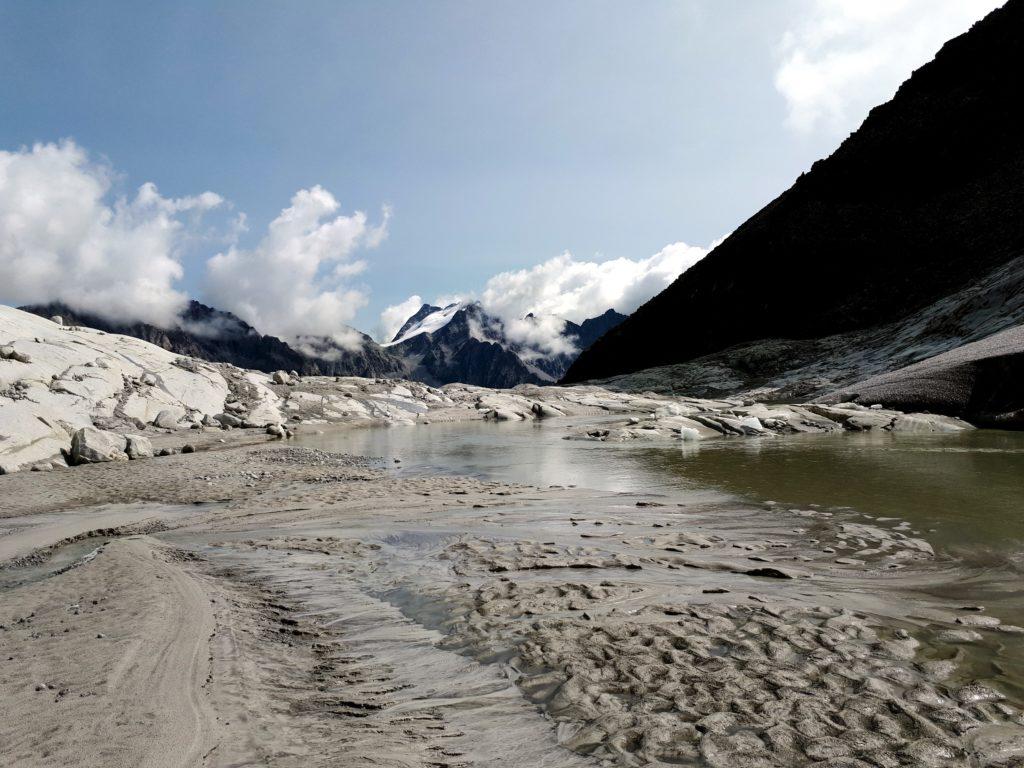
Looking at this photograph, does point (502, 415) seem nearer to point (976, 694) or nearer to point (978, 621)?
point (978, 621)

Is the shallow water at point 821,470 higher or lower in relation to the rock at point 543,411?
lower

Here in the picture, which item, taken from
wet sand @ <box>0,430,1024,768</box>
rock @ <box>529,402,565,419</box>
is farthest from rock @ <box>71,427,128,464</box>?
rock @ <box>529,402,565,419</box>

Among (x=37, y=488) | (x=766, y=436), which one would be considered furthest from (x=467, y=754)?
(x=766, y=436)

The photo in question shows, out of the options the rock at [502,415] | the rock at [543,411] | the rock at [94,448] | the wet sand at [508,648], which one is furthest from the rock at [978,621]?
the rock at [543,411]

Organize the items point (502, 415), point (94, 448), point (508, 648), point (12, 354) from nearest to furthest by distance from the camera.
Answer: point (508, 648)
point (94, 448)
point (12, 354)
point (502, 415)

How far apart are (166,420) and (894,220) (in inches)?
3816

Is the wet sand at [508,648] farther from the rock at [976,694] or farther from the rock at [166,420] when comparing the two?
the rock at [166,420]

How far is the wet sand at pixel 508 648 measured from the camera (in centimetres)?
385

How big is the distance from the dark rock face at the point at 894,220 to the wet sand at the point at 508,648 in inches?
2914

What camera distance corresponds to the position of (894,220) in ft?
269

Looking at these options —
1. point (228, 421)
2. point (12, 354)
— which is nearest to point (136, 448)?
point (12, 354)

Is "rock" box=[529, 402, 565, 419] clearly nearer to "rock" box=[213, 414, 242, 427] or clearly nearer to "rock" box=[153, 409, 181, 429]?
"rock" box=[213, 414, 242, 427]

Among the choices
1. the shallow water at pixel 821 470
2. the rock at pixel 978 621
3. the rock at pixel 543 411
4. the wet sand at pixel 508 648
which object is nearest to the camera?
the wet sand at pixel 508 648

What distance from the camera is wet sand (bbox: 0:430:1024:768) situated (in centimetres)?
385
